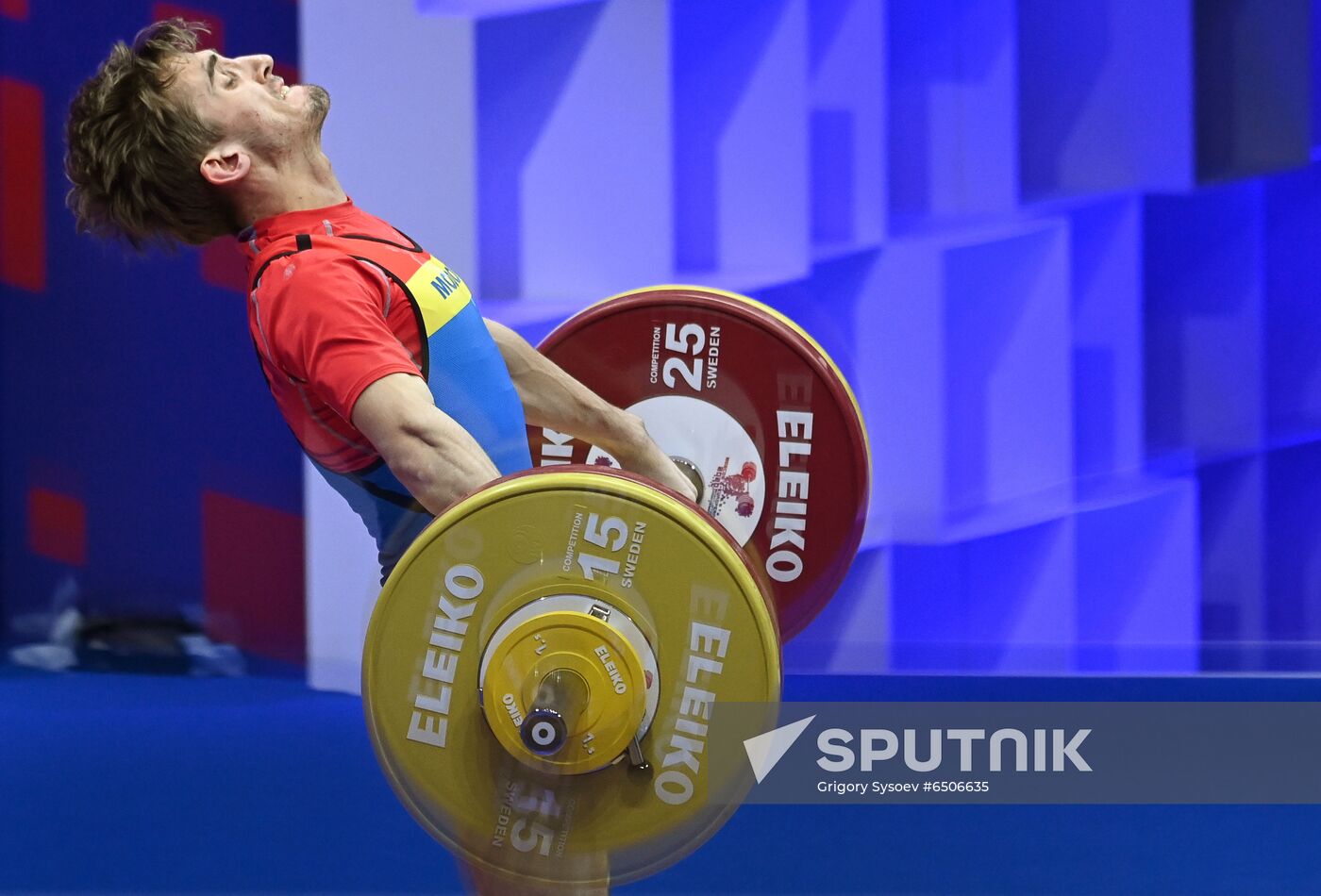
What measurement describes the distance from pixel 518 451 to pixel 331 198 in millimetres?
434

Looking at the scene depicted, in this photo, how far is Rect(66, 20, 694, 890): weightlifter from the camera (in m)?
1.56

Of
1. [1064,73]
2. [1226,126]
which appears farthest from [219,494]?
[1226,126]

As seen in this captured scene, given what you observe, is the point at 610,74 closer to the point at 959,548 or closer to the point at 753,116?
the point at 753,116

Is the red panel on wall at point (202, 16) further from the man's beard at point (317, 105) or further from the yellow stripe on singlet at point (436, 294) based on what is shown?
the yellow stripe on singlet at point (436, 294)

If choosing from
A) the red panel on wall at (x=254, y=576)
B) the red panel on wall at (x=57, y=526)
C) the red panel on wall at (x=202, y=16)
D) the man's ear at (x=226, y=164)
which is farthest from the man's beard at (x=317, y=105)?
the red panel on wall at (x=57, y=526)

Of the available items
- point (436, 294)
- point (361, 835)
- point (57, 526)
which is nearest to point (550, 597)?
point (436, 294)

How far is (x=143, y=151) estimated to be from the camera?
1743 millimetres

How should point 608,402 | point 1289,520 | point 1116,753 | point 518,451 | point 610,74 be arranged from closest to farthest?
point 518,451 < point 608,402 < point 1116,753 < point 610,74 < point 1289,520

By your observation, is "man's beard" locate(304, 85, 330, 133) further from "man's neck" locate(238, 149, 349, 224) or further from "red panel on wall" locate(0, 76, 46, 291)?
"red panel on wall" locate(0, 76, 46, 291)

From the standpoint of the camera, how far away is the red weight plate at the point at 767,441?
2201 millimetres

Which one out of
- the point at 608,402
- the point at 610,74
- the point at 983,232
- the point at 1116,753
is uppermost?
the point at 610,74

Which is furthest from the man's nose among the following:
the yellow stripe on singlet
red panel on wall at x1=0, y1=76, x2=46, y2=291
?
red panel on wall at x1=0, y1=76, x2=46, y2=291

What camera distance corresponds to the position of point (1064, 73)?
3.64 metres

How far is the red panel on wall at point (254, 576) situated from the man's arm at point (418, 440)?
244 centimetres
